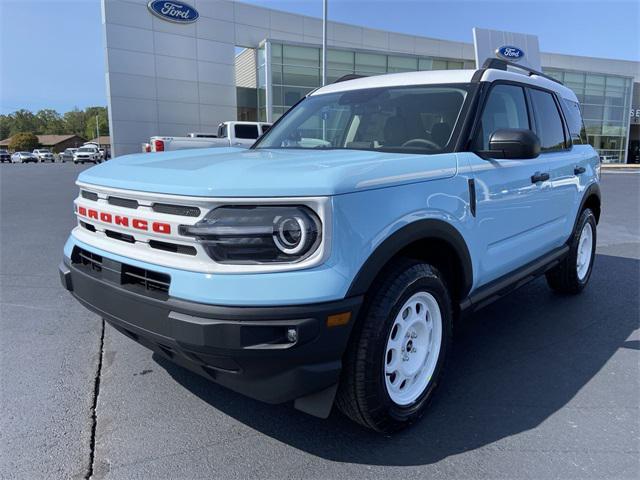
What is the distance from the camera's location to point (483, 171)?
2.97 metres

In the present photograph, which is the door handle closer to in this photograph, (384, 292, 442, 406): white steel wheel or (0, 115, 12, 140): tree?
(384, 292, 442, 406): white steel wheel

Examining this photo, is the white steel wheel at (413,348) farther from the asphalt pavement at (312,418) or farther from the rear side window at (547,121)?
the rear side window at (547,121)

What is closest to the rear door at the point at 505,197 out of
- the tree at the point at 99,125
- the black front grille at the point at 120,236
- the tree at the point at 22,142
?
the black front grille at the point at 120,236

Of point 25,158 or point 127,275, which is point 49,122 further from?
point 127,275

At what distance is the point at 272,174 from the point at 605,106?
147 ft

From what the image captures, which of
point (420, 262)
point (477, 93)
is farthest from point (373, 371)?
point (477, 93)

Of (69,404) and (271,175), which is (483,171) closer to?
(271,175)

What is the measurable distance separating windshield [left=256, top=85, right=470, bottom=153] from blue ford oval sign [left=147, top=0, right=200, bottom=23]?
90.5 ft

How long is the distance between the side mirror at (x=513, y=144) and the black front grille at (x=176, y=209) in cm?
183

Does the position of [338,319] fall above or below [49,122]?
below

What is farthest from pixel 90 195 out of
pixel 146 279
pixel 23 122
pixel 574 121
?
pixel 23 122

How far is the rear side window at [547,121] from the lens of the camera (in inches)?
157

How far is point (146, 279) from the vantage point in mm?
2256

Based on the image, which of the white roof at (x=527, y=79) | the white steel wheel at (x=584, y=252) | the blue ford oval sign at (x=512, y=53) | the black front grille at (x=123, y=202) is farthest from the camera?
the blue ford oval sign at (x=512, y=53)
